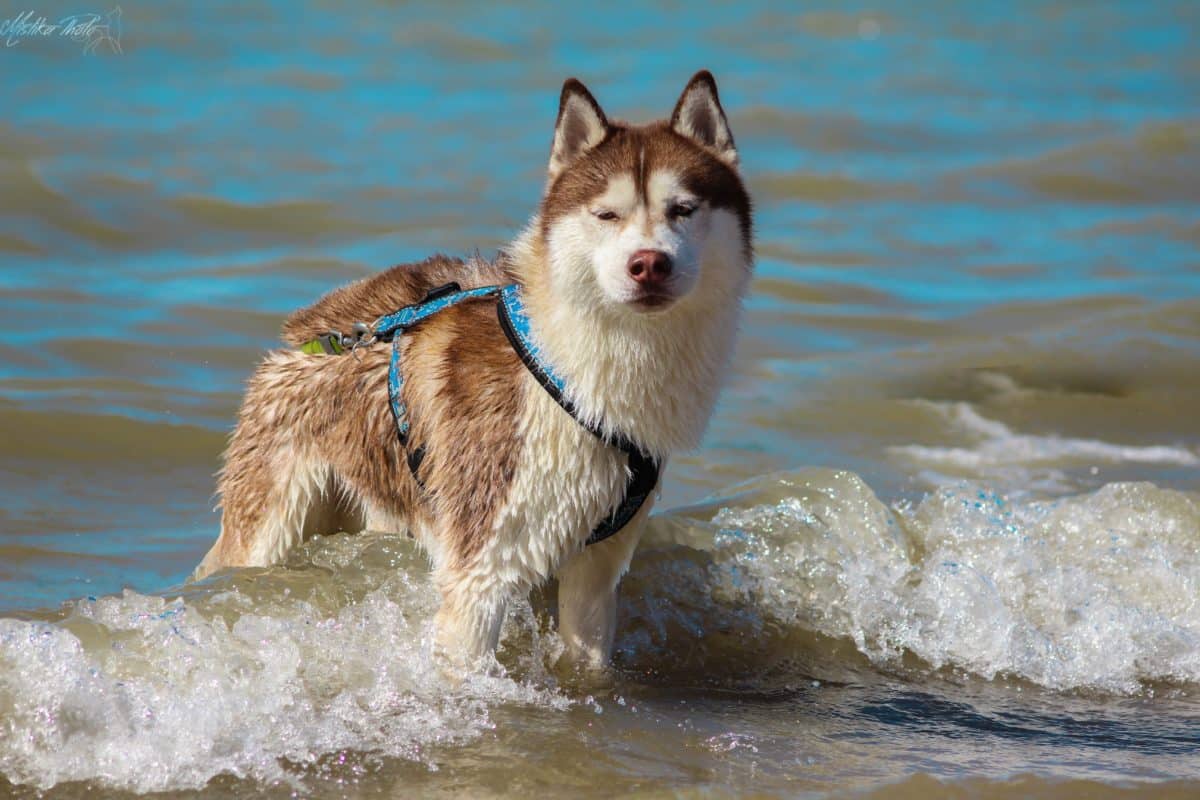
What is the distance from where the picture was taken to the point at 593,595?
18.4ft

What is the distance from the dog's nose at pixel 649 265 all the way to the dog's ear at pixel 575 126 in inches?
25.6

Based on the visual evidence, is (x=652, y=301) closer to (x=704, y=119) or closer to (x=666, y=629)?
(x=704, y=119)

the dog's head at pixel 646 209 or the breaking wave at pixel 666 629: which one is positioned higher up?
the dog's head at pixel 646 209

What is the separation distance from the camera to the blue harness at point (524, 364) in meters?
5.08

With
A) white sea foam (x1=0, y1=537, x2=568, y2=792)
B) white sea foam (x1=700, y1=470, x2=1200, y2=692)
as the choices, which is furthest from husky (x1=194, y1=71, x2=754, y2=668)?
white sea foam (x1=700, y1=470, x2=1200, y2=692)

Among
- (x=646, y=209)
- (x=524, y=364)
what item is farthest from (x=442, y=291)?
(x=646, y=209)

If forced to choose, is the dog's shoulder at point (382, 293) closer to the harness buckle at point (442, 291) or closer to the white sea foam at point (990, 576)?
the harness buckle at point (442, 291)

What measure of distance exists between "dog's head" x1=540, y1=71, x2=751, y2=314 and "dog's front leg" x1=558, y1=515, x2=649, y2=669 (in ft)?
3.08

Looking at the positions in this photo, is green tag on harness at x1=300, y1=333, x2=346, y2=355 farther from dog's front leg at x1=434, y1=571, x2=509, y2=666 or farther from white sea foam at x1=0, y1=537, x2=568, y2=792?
dog's front leg at x1=434, y1=571, x2=509, y2=666

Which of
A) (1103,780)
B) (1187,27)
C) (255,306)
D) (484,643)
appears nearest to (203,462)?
(255,306)

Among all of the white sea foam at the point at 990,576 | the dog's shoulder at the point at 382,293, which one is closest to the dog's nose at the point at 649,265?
the dog's shoulder at the point at 382,293

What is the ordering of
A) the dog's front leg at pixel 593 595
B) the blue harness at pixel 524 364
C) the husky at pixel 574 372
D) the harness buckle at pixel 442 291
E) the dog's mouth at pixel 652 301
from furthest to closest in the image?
the harness buckle at pixel 442 291 < the dog's front leg at pixel 593 595 < the blue harness at pixel 524 364 < the husky at pixel 574 372 < the dog's mouth at pixel 652 301

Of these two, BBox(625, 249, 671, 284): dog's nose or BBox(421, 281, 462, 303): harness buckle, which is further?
BBox(421, 281, 462, 303): harness buckle

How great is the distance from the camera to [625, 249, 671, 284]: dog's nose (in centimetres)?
467
